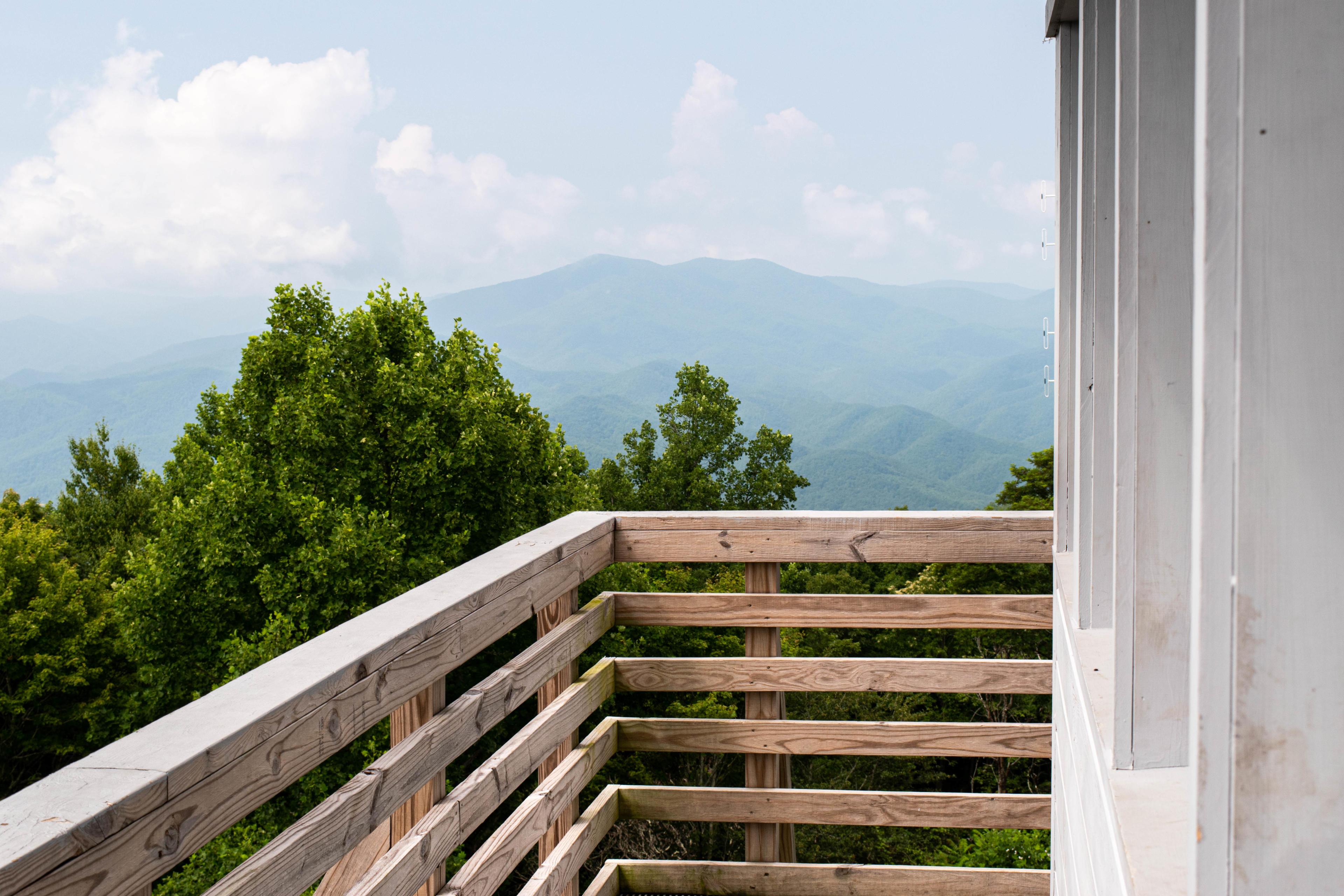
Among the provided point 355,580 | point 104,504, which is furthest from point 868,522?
point 104,504

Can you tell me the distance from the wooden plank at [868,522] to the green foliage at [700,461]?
84.6ft

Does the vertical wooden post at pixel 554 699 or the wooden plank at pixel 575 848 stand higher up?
the vertical wooden post at pixel 554 699

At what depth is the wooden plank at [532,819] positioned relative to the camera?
1.41 meters

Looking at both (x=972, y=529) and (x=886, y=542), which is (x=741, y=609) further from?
(x=972, y=529)

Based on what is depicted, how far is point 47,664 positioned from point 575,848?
2243cm

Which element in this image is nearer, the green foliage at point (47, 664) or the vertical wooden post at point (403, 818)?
the vertical wooden post at point (403, 818)

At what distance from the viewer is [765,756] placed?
2.17 meters

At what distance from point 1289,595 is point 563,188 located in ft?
559

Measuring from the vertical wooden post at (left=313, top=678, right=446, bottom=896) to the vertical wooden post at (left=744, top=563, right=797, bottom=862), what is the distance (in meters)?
0.94

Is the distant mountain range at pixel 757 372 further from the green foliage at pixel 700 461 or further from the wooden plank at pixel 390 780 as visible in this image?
the wooden plank at pixel 390 780

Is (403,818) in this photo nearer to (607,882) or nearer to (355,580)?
(607,882)

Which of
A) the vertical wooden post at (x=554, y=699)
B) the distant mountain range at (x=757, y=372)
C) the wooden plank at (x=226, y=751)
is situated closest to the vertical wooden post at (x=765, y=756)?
the vertical wooden post at (x=554, y=699)

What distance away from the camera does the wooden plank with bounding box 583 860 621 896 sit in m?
2.06

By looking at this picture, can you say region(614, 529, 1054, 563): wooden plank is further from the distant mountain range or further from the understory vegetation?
the distant mountain range
